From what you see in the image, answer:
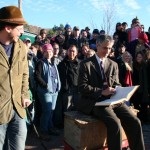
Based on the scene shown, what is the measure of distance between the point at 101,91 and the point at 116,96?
0.24 meters

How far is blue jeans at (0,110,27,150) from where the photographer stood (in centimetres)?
369

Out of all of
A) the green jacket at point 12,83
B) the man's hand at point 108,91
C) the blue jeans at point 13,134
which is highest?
the green jacket at point 12,83

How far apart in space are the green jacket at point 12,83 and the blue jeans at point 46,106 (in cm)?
315

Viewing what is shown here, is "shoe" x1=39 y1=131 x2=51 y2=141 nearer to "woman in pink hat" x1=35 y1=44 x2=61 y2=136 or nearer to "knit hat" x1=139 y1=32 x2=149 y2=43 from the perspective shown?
"woman in pink hat" x1=35 y1=44 x2=61 y2=136

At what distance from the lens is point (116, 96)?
17.1ft

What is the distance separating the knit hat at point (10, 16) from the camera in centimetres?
352

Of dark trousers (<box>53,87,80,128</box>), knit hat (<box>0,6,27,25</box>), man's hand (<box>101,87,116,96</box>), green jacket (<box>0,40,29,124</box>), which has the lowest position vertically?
dark trousers (<box>53,87,80,128</box>)

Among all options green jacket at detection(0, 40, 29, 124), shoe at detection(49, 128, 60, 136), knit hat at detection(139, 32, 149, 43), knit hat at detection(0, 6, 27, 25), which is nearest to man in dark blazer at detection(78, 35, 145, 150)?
green jacket at detection(0, 40, 29, 124)

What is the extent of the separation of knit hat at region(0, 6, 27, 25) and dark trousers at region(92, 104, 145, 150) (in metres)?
2.20

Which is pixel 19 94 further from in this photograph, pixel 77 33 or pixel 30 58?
pixel 77 33

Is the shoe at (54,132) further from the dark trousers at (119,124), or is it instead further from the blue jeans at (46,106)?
the dark trousers at (119,124)

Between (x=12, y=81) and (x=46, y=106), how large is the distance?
3463 millimetres

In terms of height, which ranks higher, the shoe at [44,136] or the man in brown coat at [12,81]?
the man in brown coat at [12,81]

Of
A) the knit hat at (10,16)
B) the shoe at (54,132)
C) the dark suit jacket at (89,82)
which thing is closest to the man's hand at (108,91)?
the dark suit jacket at (89,82)
